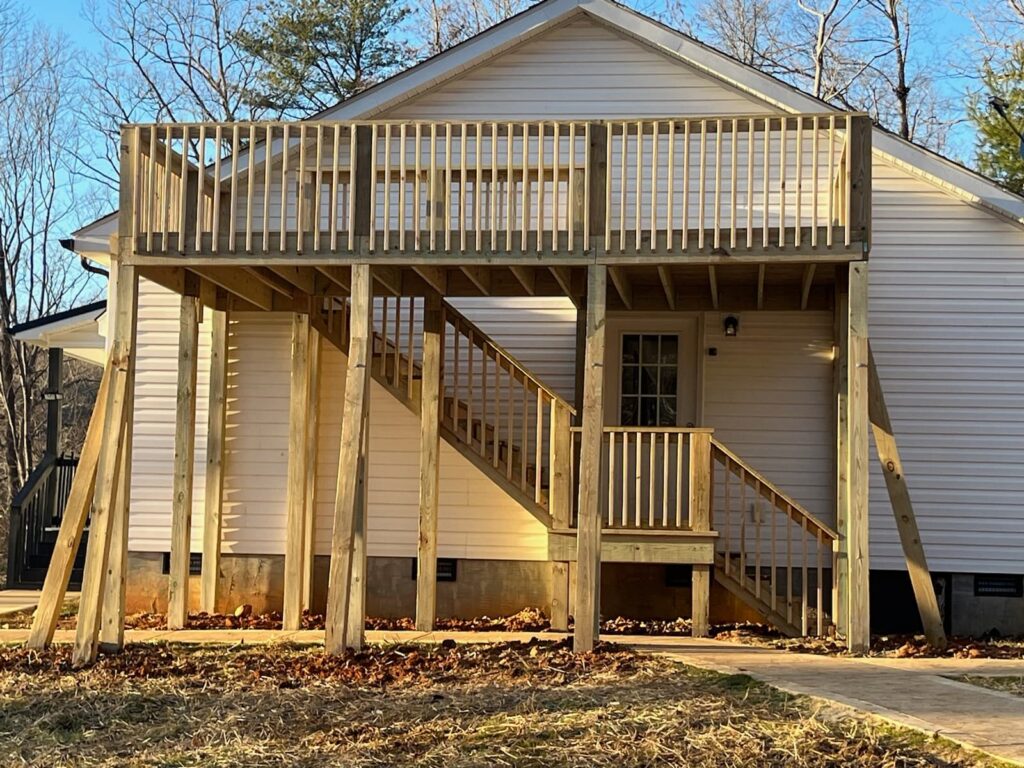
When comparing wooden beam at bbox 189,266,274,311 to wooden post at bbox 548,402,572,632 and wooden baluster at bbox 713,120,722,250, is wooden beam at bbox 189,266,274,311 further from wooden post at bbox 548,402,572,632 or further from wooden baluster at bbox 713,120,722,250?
wooden baluster at bbox 713,120,722,250

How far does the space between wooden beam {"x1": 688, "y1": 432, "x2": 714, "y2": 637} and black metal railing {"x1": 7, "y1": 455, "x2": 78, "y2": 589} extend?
9.35 m

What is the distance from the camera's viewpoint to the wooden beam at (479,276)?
11.4 metres

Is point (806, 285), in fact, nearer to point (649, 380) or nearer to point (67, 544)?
point (649, 380)

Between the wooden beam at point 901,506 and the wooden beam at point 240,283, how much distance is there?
19.5ft

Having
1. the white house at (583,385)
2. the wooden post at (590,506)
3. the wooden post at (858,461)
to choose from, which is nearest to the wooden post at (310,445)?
the white house at (583,385)

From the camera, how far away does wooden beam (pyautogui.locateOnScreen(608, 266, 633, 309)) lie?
11188 millimetres

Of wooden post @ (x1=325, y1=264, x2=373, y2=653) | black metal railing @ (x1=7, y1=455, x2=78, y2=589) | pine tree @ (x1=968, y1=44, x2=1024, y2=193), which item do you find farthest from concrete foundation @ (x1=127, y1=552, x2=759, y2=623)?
pine tree @ (x1=968, y1=44, x2=1024, y2=193)

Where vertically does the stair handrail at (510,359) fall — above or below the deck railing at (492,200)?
below

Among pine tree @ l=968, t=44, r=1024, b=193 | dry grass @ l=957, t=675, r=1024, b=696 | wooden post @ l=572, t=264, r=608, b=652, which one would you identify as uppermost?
pine tree @ l=968, t=44, r=1024, b=193

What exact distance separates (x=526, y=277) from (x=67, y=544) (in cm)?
464

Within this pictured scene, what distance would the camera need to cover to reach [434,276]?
11664 millimetres

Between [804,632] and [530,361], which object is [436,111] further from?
[804,632]

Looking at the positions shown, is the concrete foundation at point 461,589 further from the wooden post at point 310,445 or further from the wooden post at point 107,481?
the wooden post at point 107,481

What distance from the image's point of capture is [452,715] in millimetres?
7828
